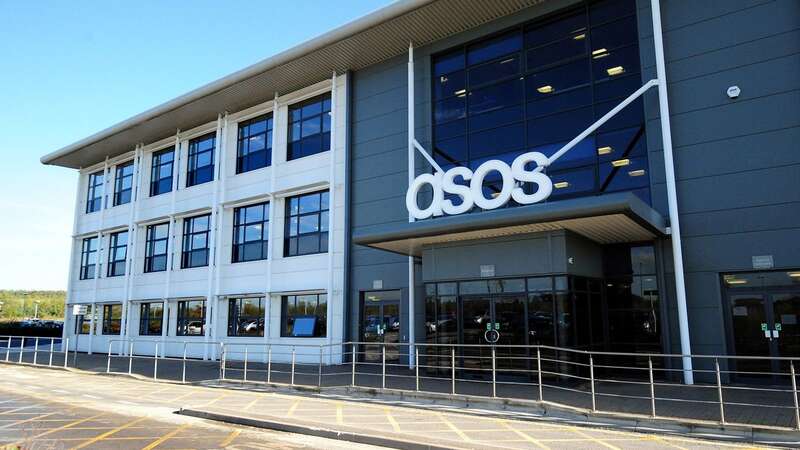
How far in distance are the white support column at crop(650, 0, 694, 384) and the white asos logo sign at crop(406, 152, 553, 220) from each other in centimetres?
300

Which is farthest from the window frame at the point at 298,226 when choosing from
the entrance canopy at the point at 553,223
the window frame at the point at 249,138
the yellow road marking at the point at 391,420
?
the yellow road marking at the point at 391,420

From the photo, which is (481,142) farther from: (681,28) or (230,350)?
(230,350)

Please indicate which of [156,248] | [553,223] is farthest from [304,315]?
[553,223]

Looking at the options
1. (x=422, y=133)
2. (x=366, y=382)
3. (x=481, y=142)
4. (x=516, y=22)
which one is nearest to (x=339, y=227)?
(x=422, y=133)

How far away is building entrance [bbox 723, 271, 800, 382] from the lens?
12.1m

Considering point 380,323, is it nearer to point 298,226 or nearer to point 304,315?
point 304,315

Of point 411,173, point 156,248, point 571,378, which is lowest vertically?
point 571,378

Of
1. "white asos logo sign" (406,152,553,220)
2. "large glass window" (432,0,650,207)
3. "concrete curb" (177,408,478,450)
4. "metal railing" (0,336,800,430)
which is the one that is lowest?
"concrete curb" (177,408,478,450)

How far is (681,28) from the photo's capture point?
14.0 metres

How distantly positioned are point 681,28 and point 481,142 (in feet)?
18.8

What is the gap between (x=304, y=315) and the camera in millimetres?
19781

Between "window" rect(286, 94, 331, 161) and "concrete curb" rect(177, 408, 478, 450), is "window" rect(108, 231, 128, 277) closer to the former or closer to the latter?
"window" rect(286, 94, 331, 161)

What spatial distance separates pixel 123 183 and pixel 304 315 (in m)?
14.5

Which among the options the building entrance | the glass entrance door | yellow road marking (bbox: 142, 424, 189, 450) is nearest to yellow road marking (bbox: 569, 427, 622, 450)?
yellow road marking (bbox: 142, 424, 189, 450)
